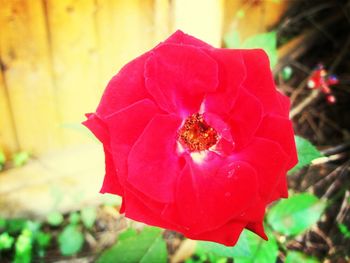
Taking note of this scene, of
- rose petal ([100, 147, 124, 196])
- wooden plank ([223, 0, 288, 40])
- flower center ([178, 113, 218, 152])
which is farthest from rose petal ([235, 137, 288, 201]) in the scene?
wooden plank ([223, 0, 288, 40])

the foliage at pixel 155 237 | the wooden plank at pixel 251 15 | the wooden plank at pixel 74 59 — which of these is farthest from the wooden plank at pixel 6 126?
the wooden plank at pixel 251 15

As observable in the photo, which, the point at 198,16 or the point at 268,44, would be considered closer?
the point at 268,44

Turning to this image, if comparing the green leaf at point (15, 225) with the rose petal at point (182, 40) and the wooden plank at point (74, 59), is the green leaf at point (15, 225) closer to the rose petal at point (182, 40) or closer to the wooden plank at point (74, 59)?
the wooden plank at point (74, 59)

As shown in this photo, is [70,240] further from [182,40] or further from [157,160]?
[182,40]

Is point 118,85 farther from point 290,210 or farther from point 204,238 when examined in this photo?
point 290,210

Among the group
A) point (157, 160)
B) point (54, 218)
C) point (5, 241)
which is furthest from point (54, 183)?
point (157, 160)

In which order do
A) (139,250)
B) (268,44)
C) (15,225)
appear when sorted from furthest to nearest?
(15,225)
(268,44)
(139,250)

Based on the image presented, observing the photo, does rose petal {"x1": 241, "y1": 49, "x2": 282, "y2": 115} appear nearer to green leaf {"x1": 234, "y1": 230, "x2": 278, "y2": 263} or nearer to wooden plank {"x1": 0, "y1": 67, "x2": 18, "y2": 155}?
green leaf {"x1": 234, "y1": 230, "x2": 278, "y2": 263}
